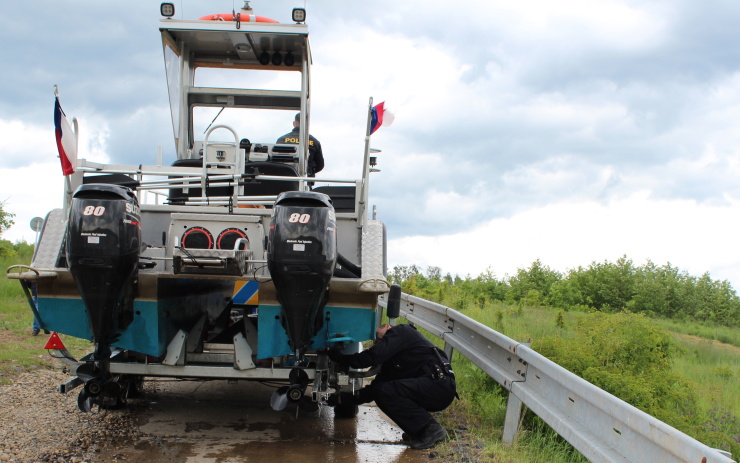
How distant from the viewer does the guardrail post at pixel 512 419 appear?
517 cm

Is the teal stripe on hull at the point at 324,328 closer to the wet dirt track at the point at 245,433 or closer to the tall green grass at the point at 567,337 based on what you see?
the wet dirt track at the point at 245,433

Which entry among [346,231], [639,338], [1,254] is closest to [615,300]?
[639,338]

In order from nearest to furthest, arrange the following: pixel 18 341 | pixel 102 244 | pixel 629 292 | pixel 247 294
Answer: pixel 102 244 → pixel 247 294 → pixel 18 341 → pixel 629 292

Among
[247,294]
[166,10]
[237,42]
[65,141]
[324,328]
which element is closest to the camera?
[65,141]

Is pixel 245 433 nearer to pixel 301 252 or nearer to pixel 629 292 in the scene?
pixel 301 252

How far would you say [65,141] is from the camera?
5289mm

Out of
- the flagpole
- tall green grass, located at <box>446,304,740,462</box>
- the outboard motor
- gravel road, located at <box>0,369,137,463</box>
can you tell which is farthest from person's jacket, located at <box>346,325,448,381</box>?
gravel road, located at <box>0,369,137,463</box>

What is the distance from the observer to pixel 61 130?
5254mm

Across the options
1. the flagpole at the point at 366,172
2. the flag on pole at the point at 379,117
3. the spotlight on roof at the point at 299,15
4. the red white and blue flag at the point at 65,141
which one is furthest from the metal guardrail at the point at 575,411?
the spotlight on roof at the point at 299,15

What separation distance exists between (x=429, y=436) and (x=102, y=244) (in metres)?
2.95

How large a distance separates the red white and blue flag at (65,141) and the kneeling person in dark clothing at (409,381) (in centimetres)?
264

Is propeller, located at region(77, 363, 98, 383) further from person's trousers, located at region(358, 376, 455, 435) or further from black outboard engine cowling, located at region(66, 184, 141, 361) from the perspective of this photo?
person's trousers, located at region(358, 376, 455, 435)

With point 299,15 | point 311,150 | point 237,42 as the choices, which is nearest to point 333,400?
point 311,150

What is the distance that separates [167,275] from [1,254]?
16.1 m
